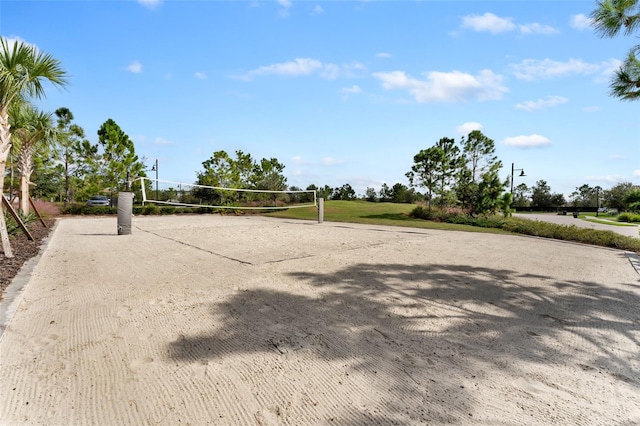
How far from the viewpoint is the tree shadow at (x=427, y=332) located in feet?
7.48

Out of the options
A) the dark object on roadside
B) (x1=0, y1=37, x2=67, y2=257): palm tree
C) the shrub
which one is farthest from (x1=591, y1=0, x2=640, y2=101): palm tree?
the dark object on roadside

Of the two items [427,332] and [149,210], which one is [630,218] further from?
[149,210]

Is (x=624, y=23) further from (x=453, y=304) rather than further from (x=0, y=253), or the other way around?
(x=0, y=253)

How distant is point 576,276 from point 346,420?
18.8 feet

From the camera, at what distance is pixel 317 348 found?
2717 millimetres

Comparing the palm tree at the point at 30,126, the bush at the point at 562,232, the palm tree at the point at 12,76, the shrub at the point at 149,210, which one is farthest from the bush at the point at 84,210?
the bush at the point at 562,232

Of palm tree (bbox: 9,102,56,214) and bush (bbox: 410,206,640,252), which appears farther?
bush (bbox: 410,206,640,252)

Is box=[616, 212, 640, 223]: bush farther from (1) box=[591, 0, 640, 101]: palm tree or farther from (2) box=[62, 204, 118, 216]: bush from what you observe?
(2) box=[62, 204, 118, 216]: bush

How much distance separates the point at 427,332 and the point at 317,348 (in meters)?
1.10

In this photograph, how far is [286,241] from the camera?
9.17 m

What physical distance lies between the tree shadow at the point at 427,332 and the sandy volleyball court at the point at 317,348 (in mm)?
16

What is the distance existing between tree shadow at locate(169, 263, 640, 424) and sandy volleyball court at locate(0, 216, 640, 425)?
0.05 feet

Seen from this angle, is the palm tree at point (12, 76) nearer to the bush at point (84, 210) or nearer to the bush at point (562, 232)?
the bush at point (562, 232)

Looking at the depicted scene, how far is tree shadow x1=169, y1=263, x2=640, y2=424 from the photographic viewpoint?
2279 mm
